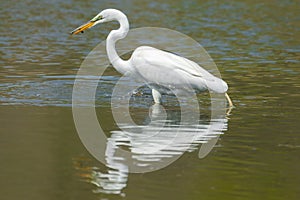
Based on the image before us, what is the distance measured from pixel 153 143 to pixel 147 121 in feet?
4.74

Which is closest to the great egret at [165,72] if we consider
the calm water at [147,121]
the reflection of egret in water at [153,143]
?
the calm water at [147,121]

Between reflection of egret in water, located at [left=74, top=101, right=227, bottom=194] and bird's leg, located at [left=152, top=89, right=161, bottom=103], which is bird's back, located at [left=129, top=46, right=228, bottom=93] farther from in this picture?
reflection of egret in water, located at [left=74, top=101, right=227, bottom=194]

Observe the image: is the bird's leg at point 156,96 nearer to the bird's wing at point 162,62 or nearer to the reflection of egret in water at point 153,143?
the bird's wing at point 162,62

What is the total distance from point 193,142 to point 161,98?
337 cm

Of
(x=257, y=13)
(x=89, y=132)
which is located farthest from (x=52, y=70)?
(x=257, y=13)

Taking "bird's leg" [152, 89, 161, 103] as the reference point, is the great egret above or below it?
above

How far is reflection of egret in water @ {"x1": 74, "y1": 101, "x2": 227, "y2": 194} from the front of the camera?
25.8 feet

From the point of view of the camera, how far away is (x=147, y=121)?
10844mm

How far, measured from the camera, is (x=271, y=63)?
16750mm

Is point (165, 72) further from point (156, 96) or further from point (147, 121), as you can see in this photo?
point (147, 121)

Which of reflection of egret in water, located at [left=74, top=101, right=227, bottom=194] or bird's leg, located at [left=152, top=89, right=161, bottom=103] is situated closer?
reflection of egret in water, located at [left=74, top=101, right=227, bottom=194]

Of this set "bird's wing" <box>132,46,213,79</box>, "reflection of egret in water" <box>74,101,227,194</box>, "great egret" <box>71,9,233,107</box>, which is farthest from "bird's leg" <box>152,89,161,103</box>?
"reflection of egret in water" <box>74,101,227,194</box>

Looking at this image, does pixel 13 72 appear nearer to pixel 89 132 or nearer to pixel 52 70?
pixel 52 70

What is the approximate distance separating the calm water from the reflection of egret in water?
1.7 inches
